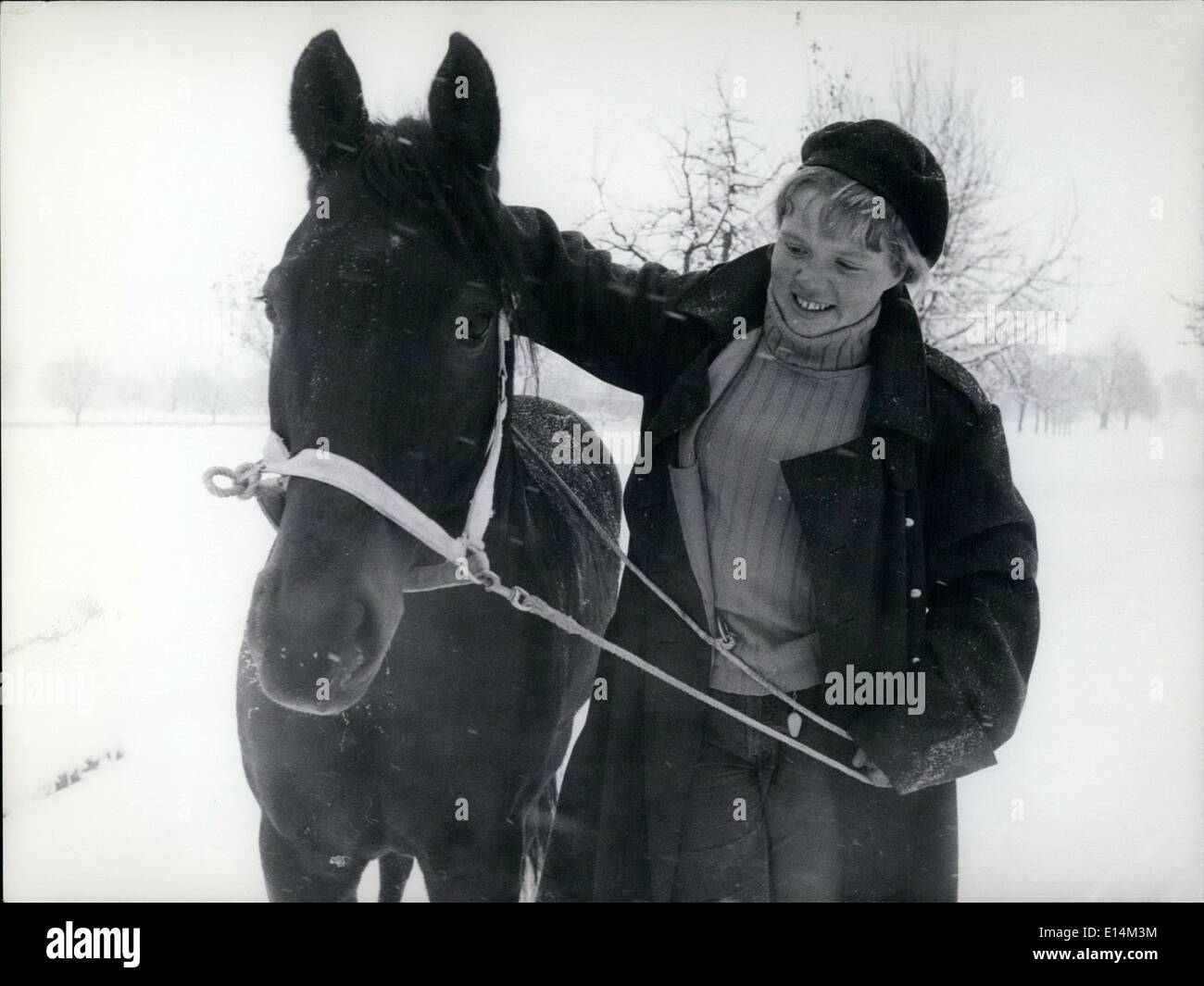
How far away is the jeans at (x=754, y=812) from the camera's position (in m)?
1.82

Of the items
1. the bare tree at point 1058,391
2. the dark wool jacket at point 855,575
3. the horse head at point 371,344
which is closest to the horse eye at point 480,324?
the horse head at point 371,344

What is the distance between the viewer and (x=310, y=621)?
1.36m

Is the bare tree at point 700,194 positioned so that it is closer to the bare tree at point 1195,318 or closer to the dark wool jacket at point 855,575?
the dark wool jacket at point 855,575

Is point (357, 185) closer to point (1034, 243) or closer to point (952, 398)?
point (952, 398)

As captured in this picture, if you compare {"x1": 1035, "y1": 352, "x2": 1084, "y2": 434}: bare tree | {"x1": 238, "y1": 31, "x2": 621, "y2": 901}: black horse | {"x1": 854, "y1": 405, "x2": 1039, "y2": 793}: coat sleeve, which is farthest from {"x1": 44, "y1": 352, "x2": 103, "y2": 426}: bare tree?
{"x1": 1035, "y1": 352, "x2": 1084, "y2": 434}: bare tree

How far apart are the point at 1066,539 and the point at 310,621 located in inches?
116

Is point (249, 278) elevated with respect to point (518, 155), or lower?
lower

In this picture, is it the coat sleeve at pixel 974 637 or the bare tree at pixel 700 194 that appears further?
the bare tree at pixel 700 194

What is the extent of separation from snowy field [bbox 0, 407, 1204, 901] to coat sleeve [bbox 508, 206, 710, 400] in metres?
1.57

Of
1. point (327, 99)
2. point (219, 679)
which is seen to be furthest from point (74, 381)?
point (327, 99)

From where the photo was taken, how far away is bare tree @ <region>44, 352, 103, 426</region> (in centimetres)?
293

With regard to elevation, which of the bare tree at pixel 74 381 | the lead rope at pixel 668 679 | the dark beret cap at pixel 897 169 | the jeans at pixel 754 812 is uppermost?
the dark beret cap at pixel 897 169
